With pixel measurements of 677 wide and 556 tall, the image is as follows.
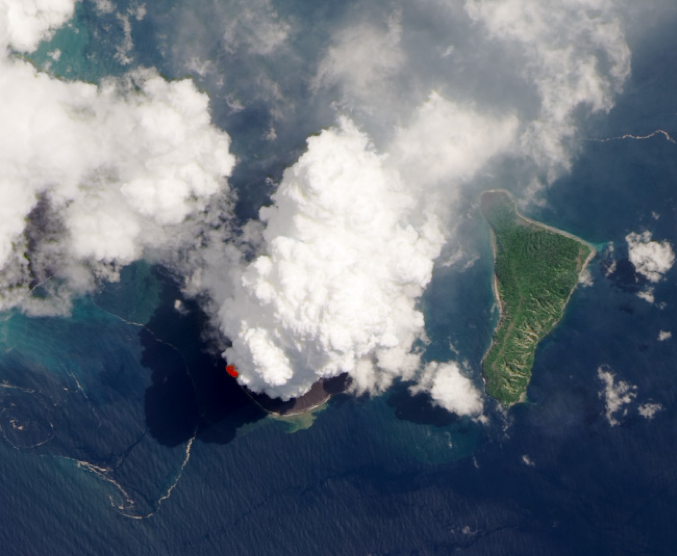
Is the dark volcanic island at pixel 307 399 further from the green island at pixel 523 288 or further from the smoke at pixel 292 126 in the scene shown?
the green island at pixel 523 288

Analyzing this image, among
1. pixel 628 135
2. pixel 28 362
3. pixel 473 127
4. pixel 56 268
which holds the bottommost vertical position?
pixel 28 362

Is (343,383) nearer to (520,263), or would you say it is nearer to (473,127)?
(520,263)

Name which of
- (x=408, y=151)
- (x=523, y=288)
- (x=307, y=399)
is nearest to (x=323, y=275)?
(x=307, y=399)

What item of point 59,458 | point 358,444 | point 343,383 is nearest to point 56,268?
point 59,458

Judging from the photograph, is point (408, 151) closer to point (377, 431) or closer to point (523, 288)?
point (523, 288)

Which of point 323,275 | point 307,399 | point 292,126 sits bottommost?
point 307,399

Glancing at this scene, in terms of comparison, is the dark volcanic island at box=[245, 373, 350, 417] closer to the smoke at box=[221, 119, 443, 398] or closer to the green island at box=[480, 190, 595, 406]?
the smoke at box=[221, 119, 443, 398]

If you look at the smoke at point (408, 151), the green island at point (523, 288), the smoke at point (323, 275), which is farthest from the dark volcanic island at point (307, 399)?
the green island at point (523, 288)
